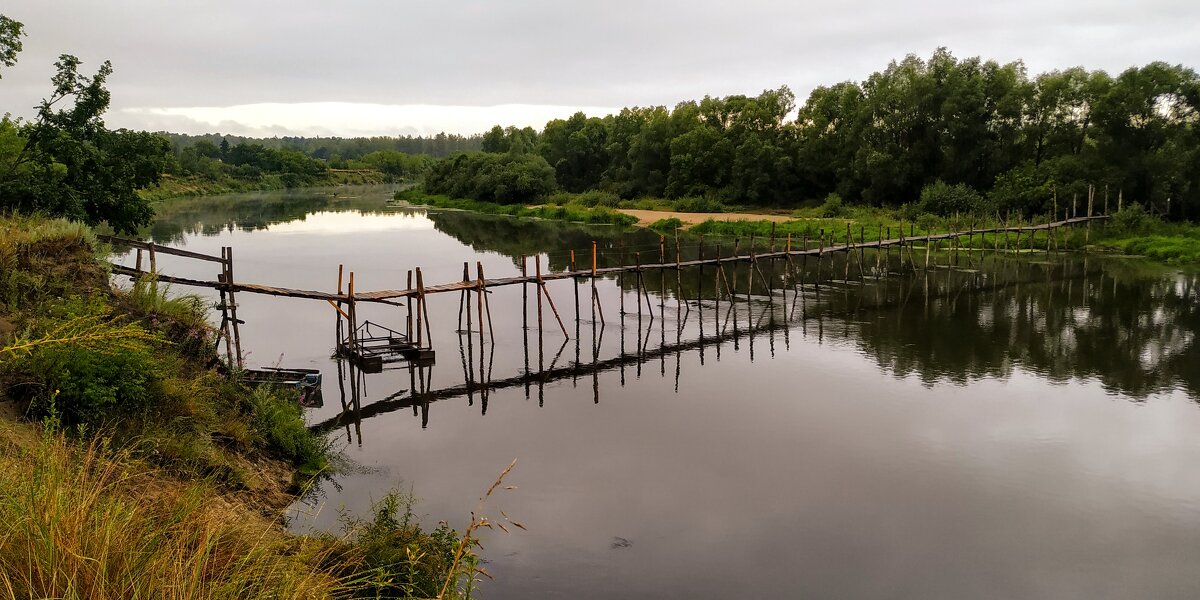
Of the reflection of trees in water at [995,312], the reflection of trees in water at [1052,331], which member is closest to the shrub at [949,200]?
the reflection of trees in water at [995,312]

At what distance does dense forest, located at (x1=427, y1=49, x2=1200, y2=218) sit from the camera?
33.9 meters

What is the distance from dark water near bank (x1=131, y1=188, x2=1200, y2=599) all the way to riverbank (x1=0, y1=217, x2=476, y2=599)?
46.9 inches

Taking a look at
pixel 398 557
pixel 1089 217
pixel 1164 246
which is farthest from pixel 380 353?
pixel 1089 217

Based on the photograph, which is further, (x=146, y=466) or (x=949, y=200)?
(x=949, y=200)

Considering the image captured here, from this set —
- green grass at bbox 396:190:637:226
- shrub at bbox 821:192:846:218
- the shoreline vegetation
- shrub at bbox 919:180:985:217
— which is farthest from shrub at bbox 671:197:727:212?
shrub at bbox 919:180:985:217

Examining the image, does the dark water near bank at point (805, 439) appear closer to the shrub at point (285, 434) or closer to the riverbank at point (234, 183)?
the shrub at point (285, 434)

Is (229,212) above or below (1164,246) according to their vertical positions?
above

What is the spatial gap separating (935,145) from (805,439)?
36849 millimetres

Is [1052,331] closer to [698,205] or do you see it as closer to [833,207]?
[833,207]

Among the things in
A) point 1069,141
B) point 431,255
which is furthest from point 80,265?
point 1069,141

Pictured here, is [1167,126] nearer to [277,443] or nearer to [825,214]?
[825,214]

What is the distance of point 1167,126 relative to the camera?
33594 millimetres

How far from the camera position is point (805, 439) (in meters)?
12.6

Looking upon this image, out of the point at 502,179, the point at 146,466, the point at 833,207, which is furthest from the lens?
the point at 502,179
